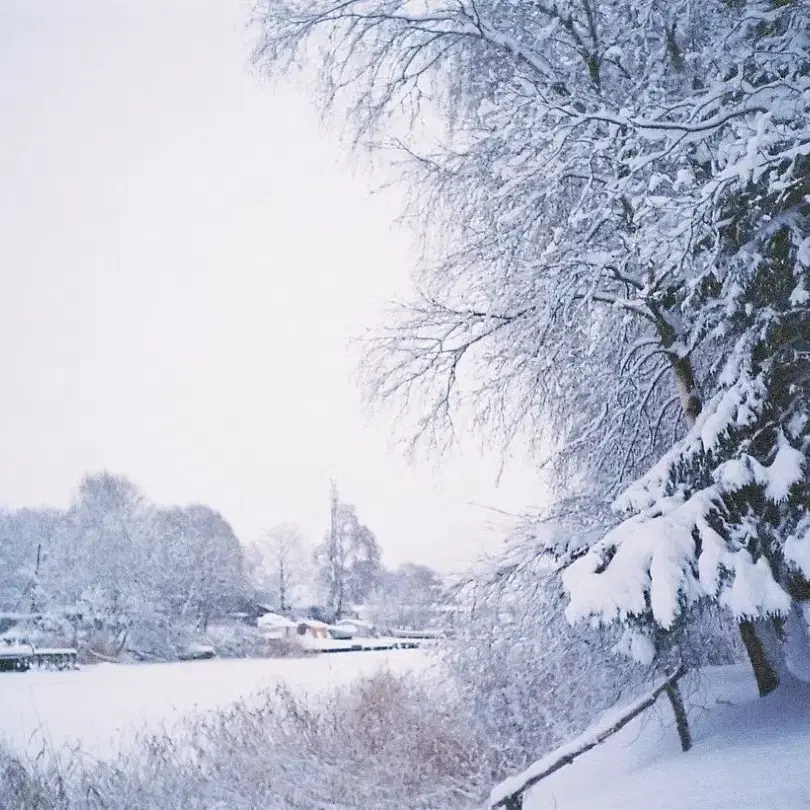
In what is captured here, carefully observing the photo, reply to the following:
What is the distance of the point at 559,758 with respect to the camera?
15.0 ft

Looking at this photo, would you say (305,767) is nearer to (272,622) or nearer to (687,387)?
(687,387)

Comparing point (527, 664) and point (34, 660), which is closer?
point (527, 664)

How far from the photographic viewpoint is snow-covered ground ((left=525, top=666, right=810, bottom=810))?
3949 millimetres

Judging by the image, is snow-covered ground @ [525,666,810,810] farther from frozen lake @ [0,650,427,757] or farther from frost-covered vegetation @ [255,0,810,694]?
frozen lake @ [0,650,427,757]

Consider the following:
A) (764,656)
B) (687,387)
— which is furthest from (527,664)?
(687,387)

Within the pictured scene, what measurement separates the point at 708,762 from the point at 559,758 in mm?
1013

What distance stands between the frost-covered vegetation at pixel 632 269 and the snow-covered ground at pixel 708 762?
46cm

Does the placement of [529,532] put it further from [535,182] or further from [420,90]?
[420,90]

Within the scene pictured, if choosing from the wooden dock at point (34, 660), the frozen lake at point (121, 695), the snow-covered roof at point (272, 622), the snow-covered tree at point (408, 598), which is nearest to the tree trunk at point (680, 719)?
the snow-covered tree at point (408, 598)

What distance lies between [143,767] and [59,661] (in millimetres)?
21827

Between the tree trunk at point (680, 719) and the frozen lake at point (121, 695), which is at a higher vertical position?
the tree trunk at point (680, 719)

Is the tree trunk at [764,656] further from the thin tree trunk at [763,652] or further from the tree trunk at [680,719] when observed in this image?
the tree trunk at [680,719]

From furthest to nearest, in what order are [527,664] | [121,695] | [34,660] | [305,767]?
1. [34,660]
2. [121,695]
3. [305,767]
4. [527,664]

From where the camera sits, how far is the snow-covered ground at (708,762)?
3949 mm
